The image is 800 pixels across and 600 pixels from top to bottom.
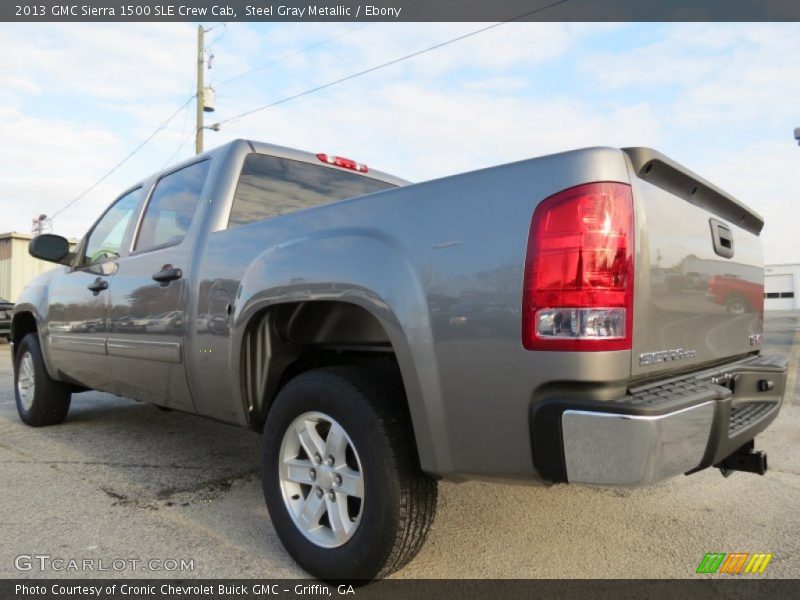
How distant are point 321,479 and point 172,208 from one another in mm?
2087

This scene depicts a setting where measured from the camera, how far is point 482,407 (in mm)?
1889

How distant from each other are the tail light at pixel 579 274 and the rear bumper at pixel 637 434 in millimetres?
189

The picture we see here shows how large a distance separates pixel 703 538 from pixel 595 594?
839 millimetres

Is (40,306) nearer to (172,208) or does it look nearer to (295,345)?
(172,208)

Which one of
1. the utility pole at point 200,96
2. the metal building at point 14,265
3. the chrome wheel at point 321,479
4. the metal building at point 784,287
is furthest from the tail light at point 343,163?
the metal building at point 784,287

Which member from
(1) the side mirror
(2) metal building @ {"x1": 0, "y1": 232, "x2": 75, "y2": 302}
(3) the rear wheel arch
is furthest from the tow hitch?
(2) metal building @ {"x1": 0, "y1": 232, "x2": 75, "y2": 302}

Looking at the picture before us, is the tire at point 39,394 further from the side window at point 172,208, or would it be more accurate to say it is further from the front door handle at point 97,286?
the side window at point 172,208

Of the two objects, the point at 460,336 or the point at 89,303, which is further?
the point at 89,303

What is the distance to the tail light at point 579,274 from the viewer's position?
5.74 ft

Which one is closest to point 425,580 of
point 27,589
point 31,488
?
point 27,589

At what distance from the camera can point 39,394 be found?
488 cm

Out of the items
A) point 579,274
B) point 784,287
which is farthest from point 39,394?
point 784,287

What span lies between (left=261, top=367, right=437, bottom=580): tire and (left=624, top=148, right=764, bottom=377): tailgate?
2.87ft

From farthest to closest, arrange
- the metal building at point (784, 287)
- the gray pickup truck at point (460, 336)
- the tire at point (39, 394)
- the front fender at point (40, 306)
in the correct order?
1. the metal building at point (784, 287)
2. the tire at point (39, 394)
3. the front fender at point (40, 306)
4. the gray pickup truck at point (460, 336)
